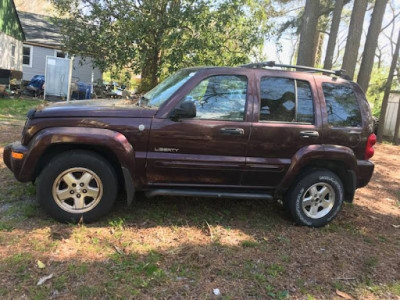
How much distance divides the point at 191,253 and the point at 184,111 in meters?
1.48

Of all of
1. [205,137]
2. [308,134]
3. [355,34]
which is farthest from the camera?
[355,34]

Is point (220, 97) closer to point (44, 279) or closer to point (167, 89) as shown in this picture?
point (167, 89)

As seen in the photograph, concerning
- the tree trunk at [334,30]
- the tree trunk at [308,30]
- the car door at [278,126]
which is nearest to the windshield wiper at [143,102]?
the car door at [278,126]

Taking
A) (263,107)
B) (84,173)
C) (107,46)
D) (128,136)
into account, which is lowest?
(84,173)

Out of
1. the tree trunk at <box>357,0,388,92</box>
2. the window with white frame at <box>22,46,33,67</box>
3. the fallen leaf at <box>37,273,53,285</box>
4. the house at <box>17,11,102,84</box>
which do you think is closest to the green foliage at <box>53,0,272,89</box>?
the tree trunk at <box>357,0,388,92</box>

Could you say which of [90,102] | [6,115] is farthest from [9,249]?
[6,115]

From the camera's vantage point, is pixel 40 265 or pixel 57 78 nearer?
pixel 40 265

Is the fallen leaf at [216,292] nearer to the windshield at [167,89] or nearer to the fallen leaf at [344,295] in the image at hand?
the fallen leaf at [344,295]

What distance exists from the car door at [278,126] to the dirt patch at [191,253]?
742mm

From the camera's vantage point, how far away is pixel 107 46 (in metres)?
Result: 13.1

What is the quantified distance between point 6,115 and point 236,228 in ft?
32.6

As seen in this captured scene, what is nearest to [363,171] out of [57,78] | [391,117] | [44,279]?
[44,279]

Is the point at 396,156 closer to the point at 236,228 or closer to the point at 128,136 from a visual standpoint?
the point at 236,228

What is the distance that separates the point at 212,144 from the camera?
423cm
